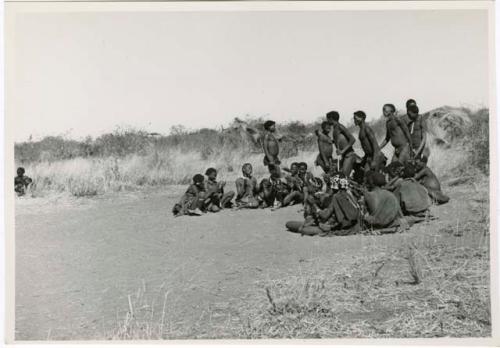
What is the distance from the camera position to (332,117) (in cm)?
1041

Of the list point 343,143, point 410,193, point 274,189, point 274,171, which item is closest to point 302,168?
point 274,171

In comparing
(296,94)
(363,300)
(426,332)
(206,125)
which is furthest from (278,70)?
(426,332)

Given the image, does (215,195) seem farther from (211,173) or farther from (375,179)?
(375,179)

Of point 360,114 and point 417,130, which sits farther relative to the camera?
point 417,130

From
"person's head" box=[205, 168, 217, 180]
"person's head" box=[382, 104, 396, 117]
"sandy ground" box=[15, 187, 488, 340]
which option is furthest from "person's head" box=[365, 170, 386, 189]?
"person's head" box=[205, 168, 217, 180]

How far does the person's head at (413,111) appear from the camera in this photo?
10.4 metres

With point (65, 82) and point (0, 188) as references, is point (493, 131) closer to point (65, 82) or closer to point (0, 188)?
point (65, 82)

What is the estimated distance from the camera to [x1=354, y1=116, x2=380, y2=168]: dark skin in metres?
10.4

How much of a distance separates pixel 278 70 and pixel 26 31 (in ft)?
11.9

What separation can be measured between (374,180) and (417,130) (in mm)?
1001

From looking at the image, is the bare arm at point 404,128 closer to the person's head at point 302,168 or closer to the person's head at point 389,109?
the person's head at point 389,109

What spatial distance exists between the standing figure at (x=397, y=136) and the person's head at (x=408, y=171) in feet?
0.29

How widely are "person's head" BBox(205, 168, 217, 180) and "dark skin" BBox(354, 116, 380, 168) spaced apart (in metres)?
2.18

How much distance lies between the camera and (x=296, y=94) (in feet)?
33.8
